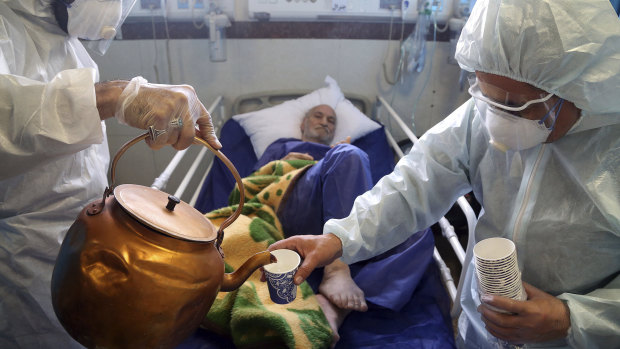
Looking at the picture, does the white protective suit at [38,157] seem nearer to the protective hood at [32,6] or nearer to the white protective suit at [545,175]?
the protective hood at [32,6]

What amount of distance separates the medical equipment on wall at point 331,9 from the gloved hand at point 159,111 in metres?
1.64

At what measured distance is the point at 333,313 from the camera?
1329 millimetres

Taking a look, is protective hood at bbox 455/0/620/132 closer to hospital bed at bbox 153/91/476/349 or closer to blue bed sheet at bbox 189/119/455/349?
hospital bed at bbox 153/91/476/349

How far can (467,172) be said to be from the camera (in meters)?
1.10

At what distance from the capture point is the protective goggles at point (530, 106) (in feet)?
2.67

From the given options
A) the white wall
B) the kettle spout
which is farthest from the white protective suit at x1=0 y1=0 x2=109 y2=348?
the white wall

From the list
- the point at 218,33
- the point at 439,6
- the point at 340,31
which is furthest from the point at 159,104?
the point at 439,6

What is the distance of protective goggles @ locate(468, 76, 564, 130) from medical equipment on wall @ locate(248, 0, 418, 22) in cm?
168

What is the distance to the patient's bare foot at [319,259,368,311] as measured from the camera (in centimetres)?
135

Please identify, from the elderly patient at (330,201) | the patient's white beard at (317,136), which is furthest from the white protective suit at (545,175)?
the patient's white beard at (317,136)

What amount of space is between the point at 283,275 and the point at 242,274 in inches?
Result: 5.5

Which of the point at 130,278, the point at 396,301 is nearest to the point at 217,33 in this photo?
the point at 396,301

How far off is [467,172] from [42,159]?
3.07 ft

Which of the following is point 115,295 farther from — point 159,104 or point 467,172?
point 467,172
